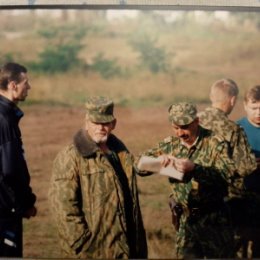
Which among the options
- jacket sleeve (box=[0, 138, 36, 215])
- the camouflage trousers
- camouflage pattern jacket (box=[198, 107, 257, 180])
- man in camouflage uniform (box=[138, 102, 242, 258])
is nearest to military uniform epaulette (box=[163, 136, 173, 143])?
man in camouflage uniform (box=[138, 102, 242, 258])

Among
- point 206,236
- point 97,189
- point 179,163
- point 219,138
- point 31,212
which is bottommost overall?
point 206,236

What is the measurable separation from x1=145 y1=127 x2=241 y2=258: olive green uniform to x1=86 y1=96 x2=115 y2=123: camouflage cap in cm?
26

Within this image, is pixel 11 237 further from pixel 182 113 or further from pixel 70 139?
pixel 182 113

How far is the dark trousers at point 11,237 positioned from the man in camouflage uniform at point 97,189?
0.20 metres

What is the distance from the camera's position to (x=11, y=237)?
2.73 m

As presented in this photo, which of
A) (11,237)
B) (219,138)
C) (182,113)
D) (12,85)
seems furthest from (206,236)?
(12,85)

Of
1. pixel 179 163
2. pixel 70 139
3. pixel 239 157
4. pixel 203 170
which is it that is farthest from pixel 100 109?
pixel 239 157

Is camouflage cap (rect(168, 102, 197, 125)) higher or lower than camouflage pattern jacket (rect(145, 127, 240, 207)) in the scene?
higher

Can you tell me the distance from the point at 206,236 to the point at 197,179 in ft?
0.93

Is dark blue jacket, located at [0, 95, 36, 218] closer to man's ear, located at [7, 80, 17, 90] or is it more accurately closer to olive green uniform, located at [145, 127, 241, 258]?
man's ear, located at [7, 80, 17, 90]

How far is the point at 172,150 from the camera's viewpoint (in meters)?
2.68

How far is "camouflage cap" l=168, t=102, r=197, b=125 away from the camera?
8.70ft

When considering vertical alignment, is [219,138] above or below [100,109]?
below

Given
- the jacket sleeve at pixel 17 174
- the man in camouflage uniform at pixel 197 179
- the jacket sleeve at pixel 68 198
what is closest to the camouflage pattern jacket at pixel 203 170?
the man in camouflage uniform at pixel 197 179
